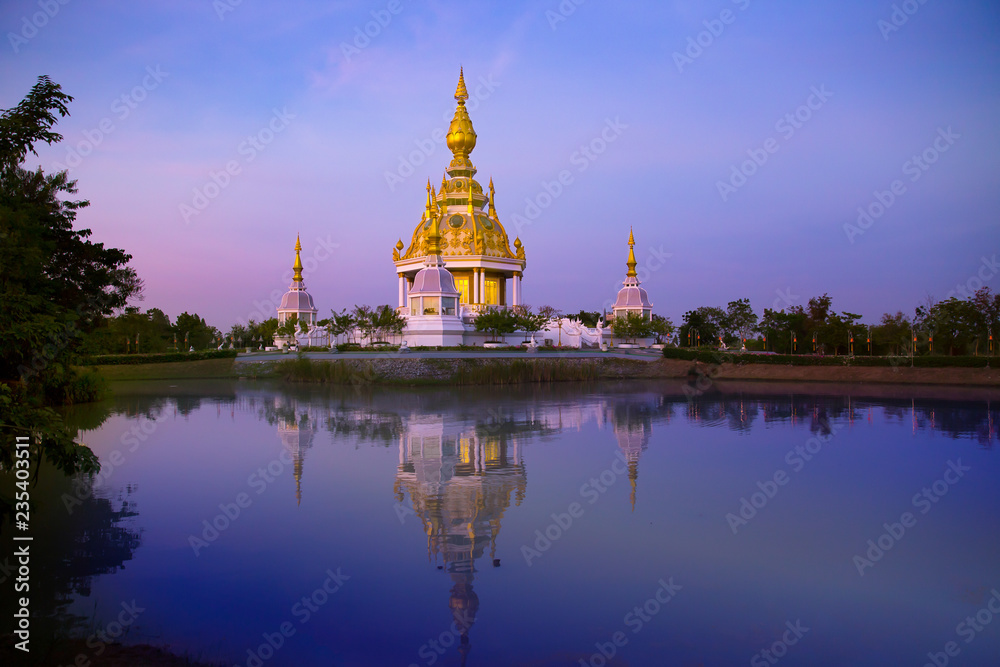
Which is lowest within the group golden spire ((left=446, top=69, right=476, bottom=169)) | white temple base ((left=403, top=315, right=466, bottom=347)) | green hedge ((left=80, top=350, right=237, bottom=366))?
green hedge ((left=80, top=350, right=237, bottom=366))

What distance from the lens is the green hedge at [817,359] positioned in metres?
31.2

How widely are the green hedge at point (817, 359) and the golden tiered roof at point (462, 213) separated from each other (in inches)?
579

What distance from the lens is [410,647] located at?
5629 millimetres

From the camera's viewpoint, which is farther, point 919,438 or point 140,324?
point 140,324

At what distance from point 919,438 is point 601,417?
737cm

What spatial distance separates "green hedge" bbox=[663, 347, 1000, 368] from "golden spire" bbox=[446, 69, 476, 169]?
20851mm

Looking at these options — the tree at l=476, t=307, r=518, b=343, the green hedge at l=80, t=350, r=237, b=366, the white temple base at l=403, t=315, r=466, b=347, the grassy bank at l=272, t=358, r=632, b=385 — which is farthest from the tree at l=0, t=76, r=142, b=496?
the tree at l=476, t=307, r=518, b=343

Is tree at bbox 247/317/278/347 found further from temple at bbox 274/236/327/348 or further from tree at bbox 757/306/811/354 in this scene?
tree at bbox 757/306/811/354

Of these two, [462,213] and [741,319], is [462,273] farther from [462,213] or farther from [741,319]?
[741,319]

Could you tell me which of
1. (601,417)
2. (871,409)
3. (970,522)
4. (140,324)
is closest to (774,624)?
(970,522)

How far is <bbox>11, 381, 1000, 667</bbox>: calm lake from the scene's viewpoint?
19.0 ft

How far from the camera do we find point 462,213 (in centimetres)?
4838

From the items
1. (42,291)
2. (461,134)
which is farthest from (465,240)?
(42,291)

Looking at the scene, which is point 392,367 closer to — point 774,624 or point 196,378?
point 196,378
